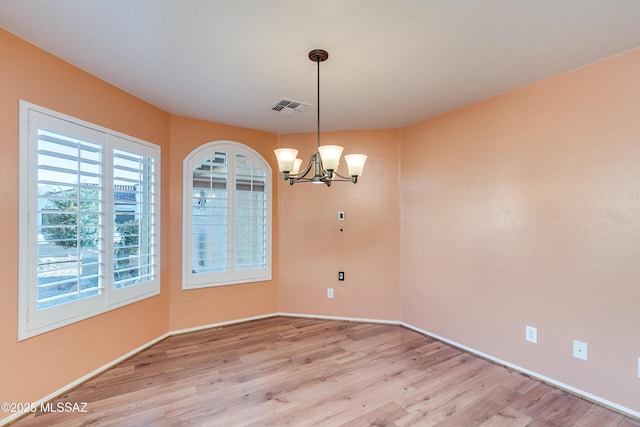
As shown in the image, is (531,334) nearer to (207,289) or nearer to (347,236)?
(347,236)

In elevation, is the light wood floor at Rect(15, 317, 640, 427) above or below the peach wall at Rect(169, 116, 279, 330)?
below

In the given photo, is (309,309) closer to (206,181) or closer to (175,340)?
(175,340)

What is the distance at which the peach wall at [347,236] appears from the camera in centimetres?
395

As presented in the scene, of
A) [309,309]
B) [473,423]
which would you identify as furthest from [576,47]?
[309,309]

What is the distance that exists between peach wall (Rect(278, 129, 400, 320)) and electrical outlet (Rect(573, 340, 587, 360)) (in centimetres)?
186

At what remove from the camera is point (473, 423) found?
2.04 m

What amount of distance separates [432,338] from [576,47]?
2964 millimetres

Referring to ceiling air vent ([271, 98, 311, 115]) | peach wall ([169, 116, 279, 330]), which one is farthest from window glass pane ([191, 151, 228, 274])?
ceiling air vent ([271, 98, 311, 115])

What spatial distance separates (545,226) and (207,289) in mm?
3583

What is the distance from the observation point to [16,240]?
1.99 m

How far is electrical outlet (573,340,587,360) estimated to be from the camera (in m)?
2.31

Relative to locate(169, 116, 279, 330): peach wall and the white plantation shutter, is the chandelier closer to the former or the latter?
the white plantation shutter

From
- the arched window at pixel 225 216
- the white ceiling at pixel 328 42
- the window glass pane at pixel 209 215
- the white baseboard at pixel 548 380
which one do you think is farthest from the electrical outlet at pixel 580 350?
the window glass pane at pixel 209 215

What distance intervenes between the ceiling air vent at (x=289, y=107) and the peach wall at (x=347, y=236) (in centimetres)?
83
